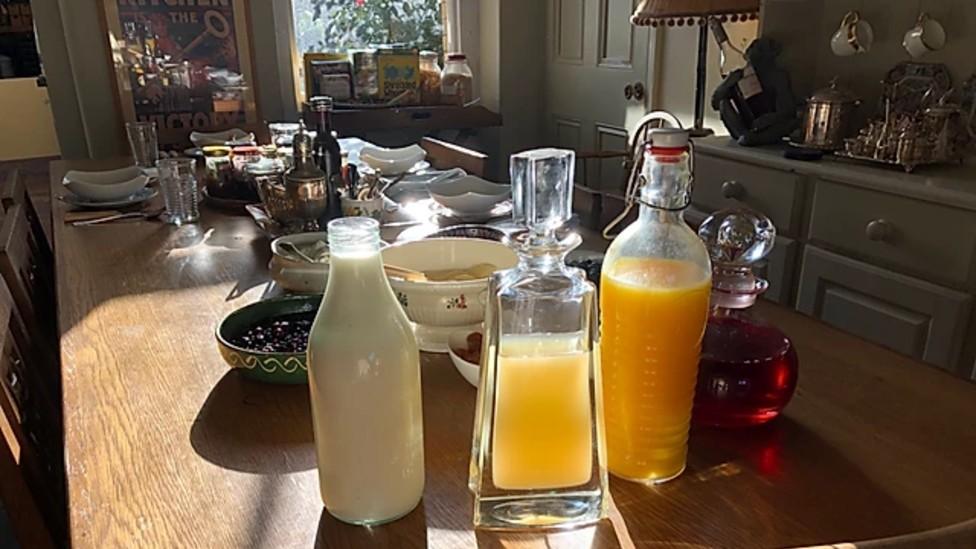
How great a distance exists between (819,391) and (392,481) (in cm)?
53

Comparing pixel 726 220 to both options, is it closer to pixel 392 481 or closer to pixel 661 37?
pixel 392 481

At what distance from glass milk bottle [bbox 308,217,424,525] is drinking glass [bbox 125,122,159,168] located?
6.26ft

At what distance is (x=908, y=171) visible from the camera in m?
1.84

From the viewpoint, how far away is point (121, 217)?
1756 millimetres

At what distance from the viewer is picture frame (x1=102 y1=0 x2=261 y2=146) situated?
3.18 meters

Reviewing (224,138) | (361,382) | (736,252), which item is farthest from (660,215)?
(224,138)

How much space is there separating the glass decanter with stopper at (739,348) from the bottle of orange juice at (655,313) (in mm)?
89

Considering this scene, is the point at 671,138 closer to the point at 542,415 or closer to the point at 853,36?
the point at 542,415

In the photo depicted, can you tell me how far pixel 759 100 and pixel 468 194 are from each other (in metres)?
1.19

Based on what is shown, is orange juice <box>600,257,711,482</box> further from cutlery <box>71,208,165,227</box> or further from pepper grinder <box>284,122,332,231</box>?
cutlery <box>71,208,165,227</box>

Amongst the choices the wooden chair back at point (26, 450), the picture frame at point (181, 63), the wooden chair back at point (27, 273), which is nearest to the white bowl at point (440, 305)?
the wooden chair back at point (26, 450)

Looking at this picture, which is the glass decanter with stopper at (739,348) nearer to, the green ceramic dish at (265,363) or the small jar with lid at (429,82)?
the green ceramic dish at (265,363)

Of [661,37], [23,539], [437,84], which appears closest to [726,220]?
[23,539]

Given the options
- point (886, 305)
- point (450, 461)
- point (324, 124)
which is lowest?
point (886, 305)
